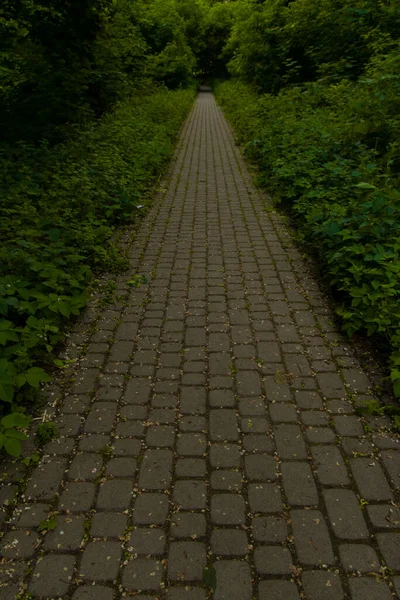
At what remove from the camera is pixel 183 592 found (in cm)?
196

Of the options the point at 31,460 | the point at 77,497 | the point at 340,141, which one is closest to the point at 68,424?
the point at 31,460

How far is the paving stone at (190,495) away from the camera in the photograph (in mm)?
2344

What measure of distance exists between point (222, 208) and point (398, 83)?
3573mm

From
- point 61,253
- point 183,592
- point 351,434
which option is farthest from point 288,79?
point 183,592

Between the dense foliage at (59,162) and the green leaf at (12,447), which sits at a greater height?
the dense foliage at (59,162)

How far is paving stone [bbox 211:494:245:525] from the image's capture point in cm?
227

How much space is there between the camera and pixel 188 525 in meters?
2.24

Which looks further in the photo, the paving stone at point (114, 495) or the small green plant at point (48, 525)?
the paving stone at point (114, 495)

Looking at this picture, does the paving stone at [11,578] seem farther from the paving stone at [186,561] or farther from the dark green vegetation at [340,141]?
the dark green vegetation at [340,141]

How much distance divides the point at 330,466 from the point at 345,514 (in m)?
0.32

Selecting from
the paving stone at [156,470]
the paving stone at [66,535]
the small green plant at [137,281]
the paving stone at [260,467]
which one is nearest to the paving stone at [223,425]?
the paving stone at [260,467]

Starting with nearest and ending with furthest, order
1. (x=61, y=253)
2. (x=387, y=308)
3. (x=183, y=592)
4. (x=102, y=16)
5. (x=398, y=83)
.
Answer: (x=183, y=592) < (x=387, y=308) < (x=61, y=253) < (x=398, y=83) < (x=102, y=16)

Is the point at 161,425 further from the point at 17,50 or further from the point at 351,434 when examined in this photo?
the point at 17,50

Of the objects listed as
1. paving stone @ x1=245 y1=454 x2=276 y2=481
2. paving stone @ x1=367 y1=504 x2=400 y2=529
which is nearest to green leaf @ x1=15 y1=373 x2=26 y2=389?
paving stone @ x1=245 y1=454 x2=276 y2=481
